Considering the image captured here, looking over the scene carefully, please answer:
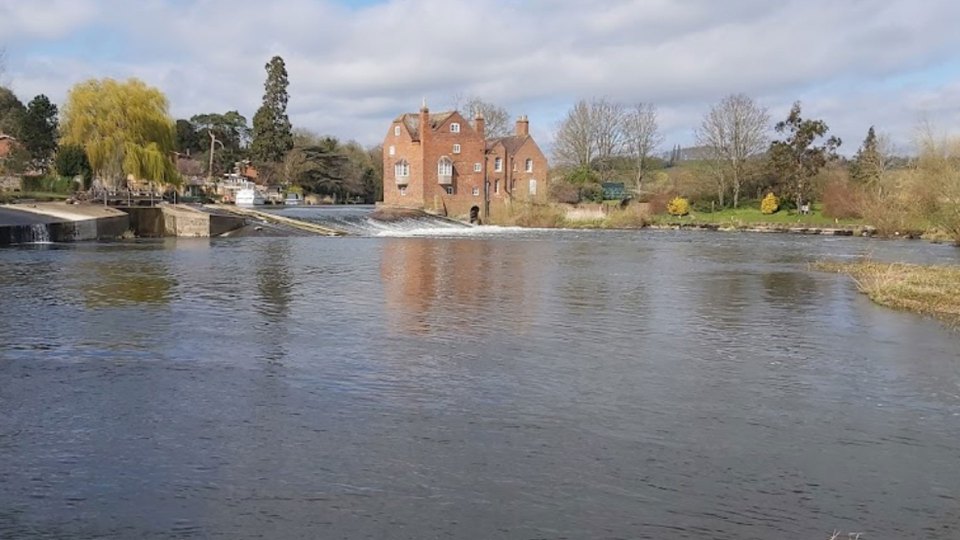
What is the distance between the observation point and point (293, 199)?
87938mm

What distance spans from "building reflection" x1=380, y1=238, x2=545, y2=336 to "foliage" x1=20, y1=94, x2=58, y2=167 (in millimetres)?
→ 43838

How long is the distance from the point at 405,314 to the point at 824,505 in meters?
10.8

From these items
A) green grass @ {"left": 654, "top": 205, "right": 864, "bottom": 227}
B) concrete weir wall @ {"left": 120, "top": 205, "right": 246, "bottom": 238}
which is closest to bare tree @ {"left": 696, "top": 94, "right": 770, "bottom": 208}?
green grass @ {"left": 654, "top": 205, "right": 864, "bottom": 227}

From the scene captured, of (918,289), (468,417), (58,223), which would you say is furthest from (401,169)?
(468,417)

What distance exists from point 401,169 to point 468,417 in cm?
6179

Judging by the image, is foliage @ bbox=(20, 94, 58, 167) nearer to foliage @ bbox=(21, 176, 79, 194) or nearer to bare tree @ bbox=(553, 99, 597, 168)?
foliage @ bbox=(21, 176, 79, 194)

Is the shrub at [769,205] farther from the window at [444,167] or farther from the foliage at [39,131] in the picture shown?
the foliage at [39,131]

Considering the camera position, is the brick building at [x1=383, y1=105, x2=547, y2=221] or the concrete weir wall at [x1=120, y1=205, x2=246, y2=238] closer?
the concrete weir wall at [x1=120, y1=205, x2=246, y2=238]

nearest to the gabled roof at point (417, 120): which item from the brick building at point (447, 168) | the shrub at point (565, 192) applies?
the brick building at point (447, 168)

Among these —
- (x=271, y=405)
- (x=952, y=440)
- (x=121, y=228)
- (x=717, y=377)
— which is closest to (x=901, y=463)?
(x=952, y=440)

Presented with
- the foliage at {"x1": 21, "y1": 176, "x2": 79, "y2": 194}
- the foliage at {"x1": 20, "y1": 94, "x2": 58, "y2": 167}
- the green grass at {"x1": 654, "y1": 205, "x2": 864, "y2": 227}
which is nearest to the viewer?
the foliage at {"x1": 21, "y1": 176, "x2": 79, "y2": 194}

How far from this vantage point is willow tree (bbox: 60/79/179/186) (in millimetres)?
47031

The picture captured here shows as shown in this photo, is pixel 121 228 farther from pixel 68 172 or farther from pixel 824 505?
pixel 824 505

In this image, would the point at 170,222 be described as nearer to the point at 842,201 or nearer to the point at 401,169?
the point at 401,169
